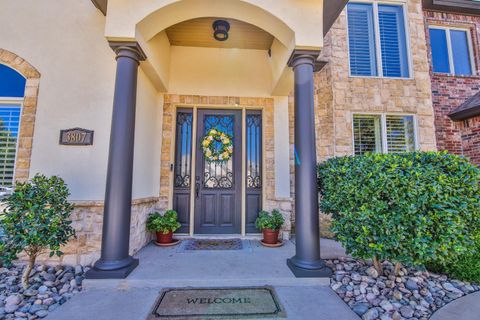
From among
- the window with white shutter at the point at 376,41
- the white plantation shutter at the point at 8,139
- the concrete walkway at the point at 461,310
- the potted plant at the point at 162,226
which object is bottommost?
the concrete walkway at the point at 461,310

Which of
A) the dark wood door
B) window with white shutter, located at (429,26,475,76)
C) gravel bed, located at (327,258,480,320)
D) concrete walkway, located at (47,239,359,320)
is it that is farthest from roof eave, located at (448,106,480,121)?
the dark wood door

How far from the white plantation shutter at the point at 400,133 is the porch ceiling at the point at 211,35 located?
10.1 ft

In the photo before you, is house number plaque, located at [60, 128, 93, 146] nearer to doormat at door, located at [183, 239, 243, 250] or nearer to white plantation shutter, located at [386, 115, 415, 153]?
doormat at door, located at [183, 239, 243, 250]

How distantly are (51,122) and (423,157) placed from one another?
4685 mm

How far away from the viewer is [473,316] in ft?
6.88

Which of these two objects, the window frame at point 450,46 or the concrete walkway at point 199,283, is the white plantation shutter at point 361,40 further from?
the concrete walkway at point 199,283

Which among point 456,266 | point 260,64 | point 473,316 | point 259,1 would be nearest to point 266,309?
point 473,316

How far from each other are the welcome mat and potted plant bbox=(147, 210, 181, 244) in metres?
1.39

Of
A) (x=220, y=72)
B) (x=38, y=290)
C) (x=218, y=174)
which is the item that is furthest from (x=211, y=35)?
(x=38, y=290)

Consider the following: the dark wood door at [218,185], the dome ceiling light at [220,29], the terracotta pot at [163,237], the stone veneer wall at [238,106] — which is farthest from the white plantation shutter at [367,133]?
the terracotta pot at [163,237]

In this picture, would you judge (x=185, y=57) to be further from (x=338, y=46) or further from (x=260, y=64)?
(x=338, y=46)

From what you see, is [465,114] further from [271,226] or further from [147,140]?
[147,140]

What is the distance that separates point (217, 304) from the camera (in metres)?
2.22

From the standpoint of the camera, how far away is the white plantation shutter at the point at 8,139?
3232 mm
